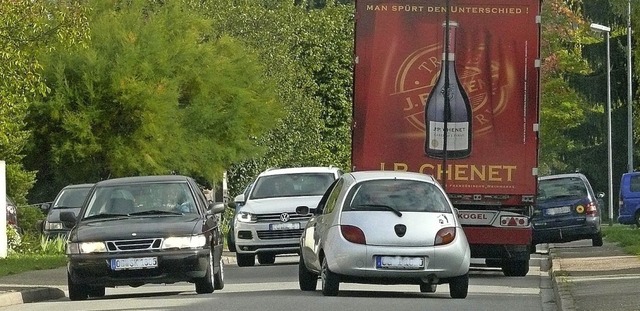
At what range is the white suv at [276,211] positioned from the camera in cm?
2972

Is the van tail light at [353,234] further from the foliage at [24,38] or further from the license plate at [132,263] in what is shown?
the foliage at [24,38]

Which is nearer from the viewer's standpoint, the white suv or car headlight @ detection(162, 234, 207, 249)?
car headlight @ detection(162, 234, 207, 249)

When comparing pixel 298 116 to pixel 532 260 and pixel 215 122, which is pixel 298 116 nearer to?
pixel 215 122

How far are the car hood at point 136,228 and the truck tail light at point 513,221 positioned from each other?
18.8 feet

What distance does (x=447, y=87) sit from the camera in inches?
952

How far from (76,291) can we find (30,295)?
2.95 feet

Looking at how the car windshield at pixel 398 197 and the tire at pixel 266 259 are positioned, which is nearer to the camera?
the car windshield at pixel 398 197

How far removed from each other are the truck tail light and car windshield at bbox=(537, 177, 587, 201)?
9922 mm

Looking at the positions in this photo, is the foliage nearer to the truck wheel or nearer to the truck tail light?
→ the truck tail light

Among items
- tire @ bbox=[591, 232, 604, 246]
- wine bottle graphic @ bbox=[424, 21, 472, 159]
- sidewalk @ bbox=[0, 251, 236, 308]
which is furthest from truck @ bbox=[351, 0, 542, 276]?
tire @ bbox=[591, 232, 604, 246]

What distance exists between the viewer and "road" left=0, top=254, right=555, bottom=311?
729 inches

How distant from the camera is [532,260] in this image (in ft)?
111

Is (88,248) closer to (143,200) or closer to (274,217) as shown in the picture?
(143,200)

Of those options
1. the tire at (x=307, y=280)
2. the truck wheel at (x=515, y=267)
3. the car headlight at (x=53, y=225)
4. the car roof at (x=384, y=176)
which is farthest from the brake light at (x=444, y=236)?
the car headlight at (x=53, y=225)
